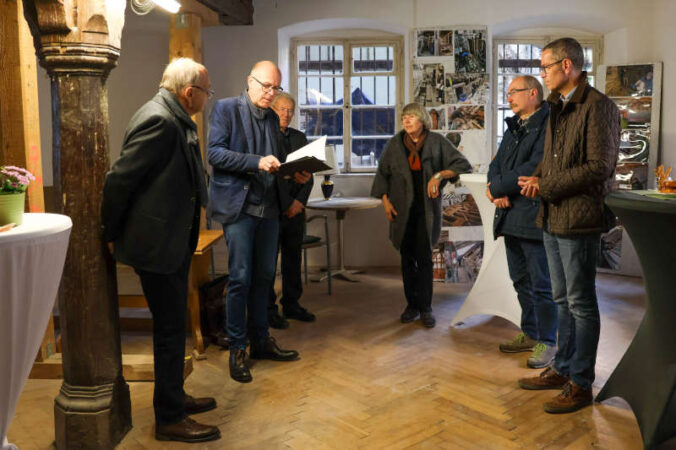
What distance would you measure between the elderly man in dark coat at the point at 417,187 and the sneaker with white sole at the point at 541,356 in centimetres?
93

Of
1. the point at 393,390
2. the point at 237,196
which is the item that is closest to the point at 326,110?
the point at 237,196

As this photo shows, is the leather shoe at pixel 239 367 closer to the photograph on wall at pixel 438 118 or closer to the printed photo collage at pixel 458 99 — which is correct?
the printed photo collage at pixel 458 99

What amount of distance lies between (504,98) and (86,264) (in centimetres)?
523

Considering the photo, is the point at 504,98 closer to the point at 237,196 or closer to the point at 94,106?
the point at 237,196

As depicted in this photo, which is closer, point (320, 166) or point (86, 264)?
point (86, 264)

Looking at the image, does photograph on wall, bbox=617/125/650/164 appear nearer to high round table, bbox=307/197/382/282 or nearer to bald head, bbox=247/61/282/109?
high round table, bbox=307/197/382/282

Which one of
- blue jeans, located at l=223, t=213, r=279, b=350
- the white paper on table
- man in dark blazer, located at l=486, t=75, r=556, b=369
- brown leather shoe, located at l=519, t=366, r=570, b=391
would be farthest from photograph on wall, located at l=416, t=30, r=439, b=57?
brown leather shoe, located at l=519, t=366, r=570, b=391

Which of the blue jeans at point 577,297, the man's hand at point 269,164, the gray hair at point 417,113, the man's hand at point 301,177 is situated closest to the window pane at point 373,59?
the gray hair at point 417,113

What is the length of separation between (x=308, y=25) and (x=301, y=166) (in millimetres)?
3630

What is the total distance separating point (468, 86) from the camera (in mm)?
6418

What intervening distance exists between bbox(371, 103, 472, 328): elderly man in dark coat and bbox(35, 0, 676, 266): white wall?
88.6 inches

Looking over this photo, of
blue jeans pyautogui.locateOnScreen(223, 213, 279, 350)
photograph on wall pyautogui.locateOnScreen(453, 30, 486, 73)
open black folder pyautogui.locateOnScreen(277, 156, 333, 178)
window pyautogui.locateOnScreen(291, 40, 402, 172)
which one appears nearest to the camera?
open black folder pyautogui.locateOnScreen(277, 156, 333, 178)

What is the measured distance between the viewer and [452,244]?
634 centimetres

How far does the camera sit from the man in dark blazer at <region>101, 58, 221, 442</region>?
2635 mm
